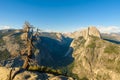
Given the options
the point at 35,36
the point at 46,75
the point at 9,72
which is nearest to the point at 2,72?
the point at 9,72

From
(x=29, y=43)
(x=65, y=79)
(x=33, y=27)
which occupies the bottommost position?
(x=65, y=79)

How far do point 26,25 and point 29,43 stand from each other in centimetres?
303

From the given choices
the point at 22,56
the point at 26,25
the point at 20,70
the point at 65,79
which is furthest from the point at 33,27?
the point at 65,79

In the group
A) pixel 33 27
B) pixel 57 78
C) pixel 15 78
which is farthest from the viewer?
pixel 33 27

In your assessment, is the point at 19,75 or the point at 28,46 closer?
the point at 19,75

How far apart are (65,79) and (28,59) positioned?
8.84 meters

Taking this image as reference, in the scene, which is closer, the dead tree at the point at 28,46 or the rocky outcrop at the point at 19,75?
the rocky outcrop at the point at 19,75

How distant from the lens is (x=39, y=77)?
27.4 meters

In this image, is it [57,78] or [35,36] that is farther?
[35,36]

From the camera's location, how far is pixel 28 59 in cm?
3450

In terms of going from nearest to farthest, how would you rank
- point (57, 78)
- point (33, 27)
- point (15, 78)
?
point (15, 78) < point (57, 78) < point (33, 27)

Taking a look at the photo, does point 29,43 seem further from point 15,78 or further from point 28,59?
point 15,78

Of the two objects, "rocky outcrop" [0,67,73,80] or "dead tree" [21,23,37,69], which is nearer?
"rocky outcrop" [0,67,73,80]

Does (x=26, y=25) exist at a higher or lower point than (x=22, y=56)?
higher
